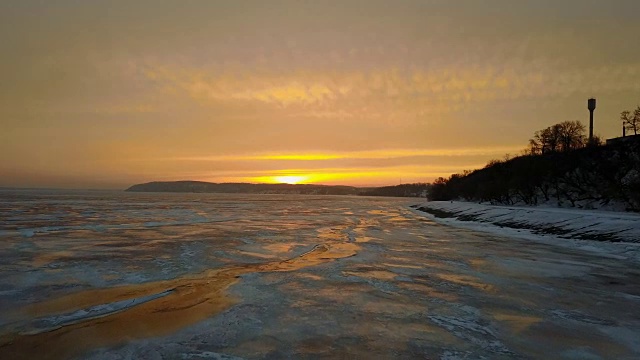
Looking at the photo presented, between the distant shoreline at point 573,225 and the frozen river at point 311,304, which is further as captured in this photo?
the distant shoreline at point 573,225

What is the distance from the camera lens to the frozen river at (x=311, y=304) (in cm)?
510

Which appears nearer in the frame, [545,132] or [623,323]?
[623,323]

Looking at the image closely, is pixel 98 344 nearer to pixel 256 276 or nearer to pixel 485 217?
pixel 256 276

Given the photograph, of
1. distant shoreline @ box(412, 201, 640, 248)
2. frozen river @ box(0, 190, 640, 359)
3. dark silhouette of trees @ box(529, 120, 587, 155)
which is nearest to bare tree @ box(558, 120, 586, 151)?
dark silhouette of trees @ box(529, 120, 587, 155)

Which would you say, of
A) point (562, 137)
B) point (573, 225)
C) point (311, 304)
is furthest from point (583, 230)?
point (562, 137)

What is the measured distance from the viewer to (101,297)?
292 inches

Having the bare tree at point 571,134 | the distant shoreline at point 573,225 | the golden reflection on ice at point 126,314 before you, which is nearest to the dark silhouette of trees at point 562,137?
the bare tree at point 571,134

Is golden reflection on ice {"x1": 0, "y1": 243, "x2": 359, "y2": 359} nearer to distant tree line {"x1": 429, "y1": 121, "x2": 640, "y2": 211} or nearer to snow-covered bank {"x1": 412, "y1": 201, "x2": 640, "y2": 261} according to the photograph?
snow-covered bank {"x1": 412, "y1": 201, "x2": 640, "y2": 261}

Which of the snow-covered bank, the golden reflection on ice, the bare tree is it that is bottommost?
the golden reflection on ice

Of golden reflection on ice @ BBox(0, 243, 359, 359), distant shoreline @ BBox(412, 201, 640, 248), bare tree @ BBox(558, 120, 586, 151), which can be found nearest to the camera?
golden reflection on ice @ BBox(0, 243, 359, 359)

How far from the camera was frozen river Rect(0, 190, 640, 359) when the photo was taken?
201 inches

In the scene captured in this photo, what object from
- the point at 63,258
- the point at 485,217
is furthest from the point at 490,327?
the point at 485,217

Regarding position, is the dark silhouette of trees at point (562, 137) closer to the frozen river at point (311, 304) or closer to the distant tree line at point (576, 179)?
the distant tree line at point (576, 179)

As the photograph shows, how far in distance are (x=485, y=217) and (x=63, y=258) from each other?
30.2m
